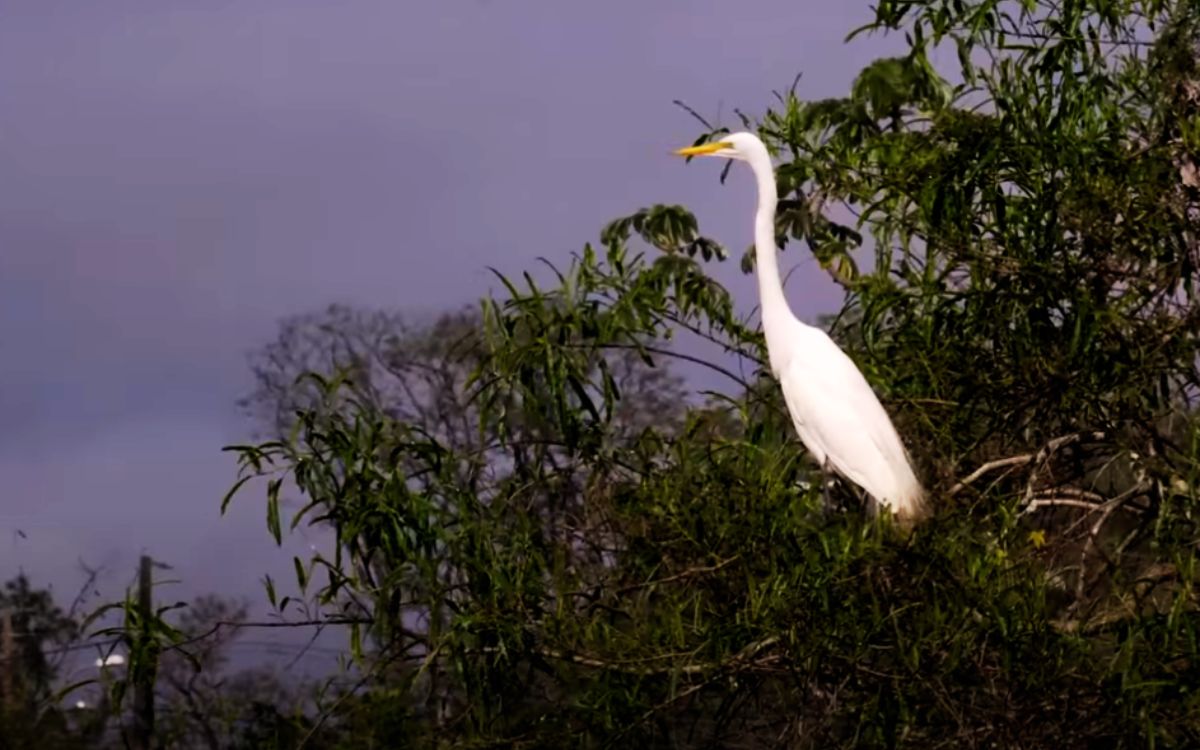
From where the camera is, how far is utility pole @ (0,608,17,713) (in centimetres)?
589

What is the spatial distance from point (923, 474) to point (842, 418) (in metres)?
0.19

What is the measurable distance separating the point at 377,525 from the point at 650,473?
1.47 ft

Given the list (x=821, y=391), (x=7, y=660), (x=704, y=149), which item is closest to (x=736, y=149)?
(x=704, y=149)

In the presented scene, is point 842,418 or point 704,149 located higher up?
point 704,149

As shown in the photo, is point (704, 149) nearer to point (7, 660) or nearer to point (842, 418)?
point (842, 418)

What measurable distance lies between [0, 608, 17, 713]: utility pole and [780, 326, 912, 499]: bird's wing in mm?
3281

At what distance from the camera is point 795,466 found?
10.6ft

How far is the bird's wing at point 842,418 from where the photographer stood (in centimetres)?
345

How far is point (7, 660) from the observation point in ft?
19.7

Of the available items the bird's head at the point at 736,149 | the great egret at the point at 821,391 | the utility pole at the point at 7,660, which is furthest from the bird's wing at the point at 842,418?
the utility pole at the point at 7,660

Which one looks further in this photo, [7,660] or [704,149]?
[7,660]

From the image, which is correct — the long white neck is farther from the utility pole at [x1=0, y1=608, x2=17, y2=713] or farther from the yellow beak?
the utility pole at [x1=0, y1=608, x2=17, y2=713]

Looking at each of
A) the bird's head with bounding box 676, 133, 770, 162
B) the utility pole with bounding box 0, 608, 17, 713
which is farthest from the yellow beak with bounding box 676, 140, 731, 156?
the utility pole with bounding box 0, 608, 17, 713

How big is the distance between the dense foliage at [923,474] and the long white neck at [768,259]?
388 millimetres
